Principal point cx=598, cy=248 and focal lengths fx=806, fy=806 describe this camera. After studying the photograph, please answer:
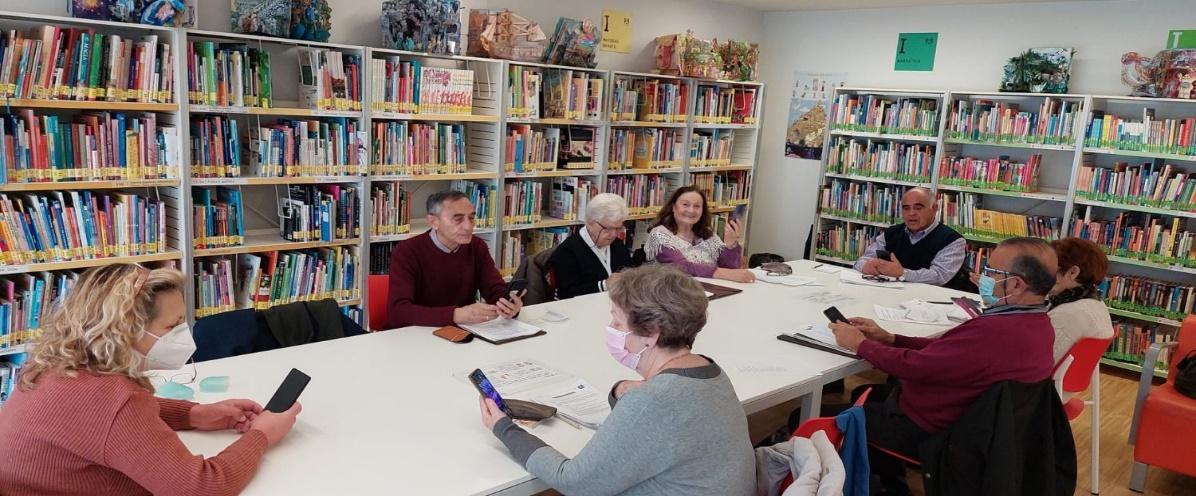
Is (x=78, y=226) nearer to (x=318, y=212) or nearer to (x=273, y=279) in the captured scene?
(x=273, y=279)

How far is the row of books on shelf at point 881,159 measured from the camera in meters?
6.06

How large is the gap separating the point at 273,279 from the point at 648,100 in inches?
112

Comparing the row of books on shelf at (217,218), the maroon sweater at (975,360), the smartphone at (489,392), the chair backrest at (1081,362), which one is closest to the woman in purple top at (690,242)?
the chair backrest at (1081,362)

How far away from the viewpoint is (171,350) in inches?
69.4

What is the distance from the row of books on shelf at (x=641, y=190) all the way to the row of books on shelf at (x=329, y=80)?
200 centimetres

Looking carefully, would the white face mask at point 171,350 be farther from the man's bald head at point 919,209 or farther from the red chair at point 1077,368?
the man's bald head at point 919,209

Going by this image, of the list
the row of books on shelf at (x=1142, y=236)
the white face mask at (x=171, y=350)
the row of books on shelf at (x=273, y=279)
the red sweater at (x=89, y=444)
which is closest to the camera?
the red sweater at (x=89, y=444)

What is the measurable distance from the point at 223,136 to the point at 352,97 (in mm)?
657

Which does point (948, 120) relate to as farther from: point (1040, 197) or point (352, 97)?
point (352, 97)

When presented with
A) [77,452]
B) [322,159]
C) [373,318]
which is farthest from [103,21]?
[77,452]

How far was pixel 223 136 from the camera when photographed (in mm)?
3777

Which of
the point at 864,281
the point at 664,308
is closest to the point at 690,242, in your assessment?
the point at 864,281

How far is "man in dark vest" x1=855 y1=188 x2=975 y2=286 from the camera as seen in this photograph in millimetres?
4449

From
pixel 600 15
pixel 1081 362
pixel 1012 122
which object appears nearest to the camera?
pixel 1081 362
